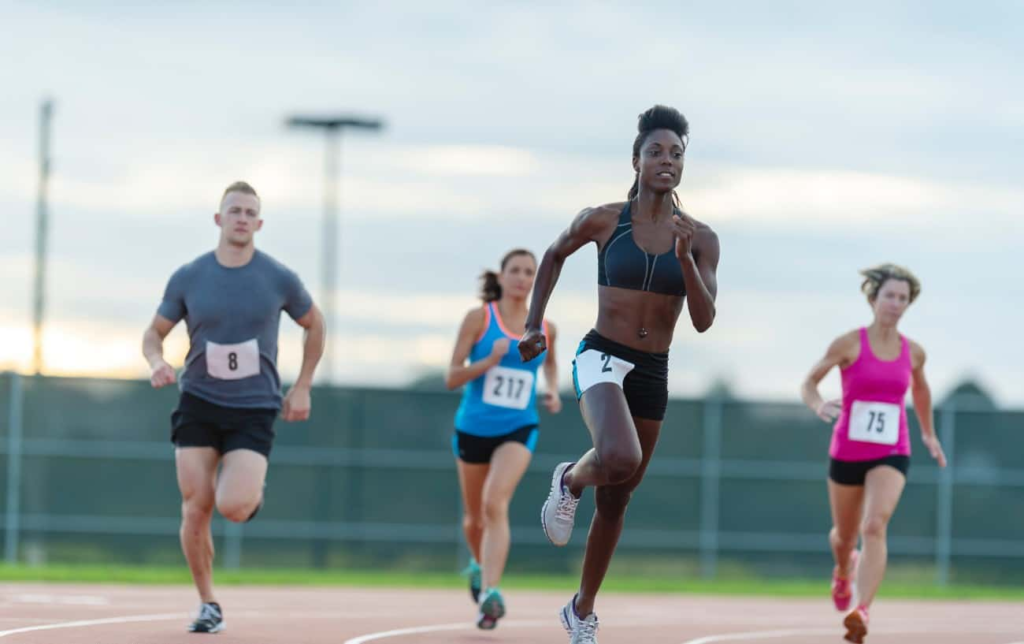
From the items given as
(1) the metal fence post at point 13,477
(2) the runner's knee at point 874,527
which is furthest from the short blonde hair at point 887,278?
(1) the metal fence post at point 13,477

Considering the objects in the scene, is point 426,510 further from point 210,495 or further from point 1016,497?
point 210,495

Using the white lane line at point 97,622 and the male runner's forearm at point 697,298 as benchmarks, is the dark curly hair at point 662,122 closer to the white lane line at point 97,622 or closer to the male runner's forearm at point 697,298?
the male runner's forearm at point 697,298

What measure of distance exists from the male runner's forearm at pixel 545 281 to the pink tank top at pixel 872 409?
11.6ft

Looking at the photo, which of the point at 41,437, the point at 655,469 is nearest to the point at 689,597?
the point at 655,469

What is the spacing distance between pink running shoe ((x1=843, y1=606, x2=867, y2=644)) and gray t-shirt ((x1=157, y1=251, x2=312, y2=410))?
348 centimetres

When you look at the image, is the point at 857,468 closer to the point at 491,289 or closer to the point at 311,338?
the point at 491,289

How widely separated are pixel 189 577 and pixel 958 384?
2458 centimetres

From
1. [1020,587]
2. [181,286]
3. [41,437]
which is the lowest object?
[1020,587]

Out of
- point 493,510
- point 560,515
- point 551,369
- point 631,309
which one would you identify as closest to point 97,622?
point 493,510

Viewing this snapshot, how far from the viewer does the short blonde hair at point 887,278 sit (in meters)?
11.5

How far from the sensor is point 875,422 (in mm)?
11344

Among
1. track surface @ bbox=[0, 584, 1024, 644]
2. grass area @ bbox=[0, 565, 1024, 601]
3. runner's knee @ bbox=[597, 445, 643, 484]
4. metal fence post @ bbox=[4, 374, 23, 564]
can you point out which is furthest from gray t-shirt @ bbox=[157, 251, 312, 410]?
metal fence post @ bbox=[4, 374, 23, 564]

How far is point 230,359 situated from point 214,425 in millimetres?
370

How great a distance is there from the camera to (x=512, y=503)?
873 inches
